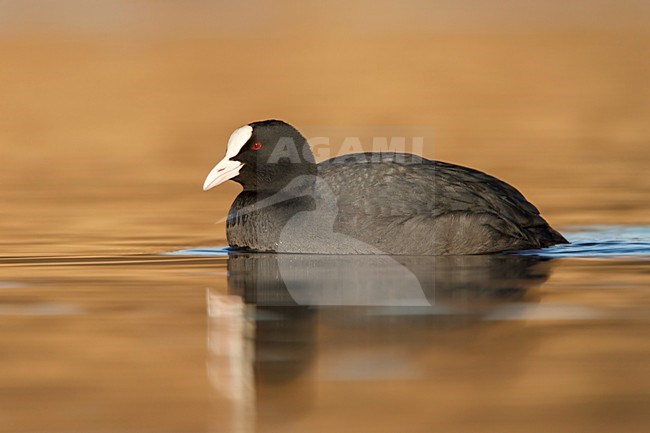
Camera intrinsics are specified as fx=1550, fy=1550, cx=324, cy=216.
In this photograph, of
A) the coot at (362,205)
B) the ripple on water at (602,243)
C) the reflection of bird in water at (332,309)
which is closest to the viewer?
the reflection of bird in water at (332,309)

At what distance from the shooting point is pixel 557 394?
641 cm

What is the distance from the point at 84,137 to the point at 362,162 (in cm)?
1217

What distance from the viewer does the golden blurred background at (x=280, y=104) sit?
14.3 metres

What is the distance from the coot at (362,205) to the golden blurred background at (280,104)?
2.71 feet

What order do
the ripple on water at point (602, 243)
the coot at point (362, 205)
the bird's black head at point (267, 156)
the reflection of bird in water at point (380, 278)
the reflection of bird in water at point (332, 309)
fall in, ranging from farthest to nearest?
the bird's black head at point (267, 156) → the ripple on water at point (602, 243) → the coot at point (362, 205) → the reflection of bird in water at point (380, 278) → the reflection of bird in water at point (332, 309)

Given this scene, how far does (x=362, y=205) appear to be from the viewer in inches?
431

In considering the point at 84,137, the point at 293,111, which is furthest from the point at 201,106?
the point at 84,137

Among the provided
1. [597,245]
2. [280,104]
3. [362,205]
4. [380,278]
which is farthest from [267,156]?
[280,104]

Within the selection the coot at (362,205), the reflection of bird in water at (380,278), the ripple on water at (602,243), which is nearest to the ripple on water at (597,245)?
the ripple on water at (602,243)

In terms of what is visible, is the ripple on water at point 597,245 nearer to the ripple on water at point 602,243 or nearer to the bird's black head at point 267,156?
the ripple on water at point 602,243

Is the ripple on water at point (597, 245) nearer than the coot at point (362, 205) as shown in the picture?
No

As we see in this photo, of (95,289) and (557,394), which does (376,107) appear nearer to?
(95,289)

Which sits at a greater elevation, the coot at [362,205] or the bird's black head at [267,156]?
the bird's black head at [267,156]

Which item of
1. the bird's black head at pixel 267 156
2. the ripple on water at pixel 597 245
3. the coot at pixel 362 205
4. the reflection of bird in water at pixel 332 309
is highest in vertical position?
the bird's black head at pixel 267 156
